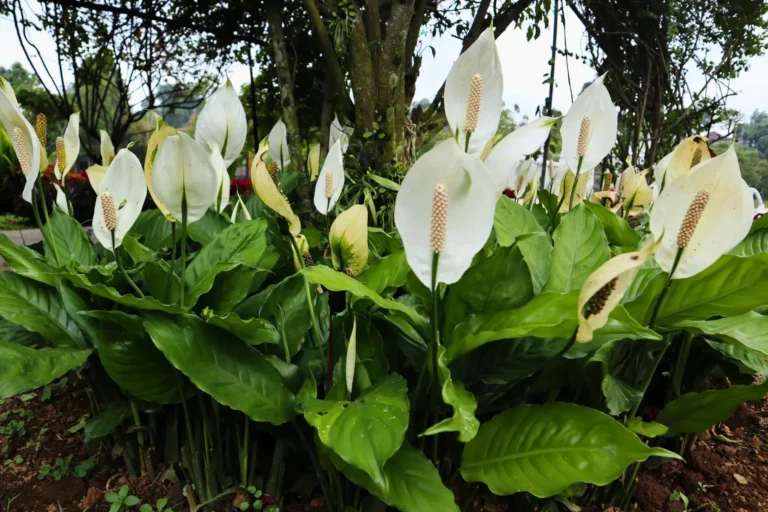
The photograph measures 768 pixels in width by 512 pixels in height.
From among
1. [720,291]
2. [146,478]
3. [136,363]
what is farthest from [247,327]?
[720,291]

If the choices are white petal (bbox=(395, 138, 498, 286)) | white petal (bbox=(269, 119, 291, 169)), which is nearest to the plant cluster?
white petal (bbox=(395, 138, 498, 286))

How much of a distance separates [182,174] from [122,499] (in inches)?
18.5

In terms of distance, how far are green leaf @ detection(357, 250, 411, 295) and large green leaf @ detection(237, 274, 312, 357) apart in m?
0.09

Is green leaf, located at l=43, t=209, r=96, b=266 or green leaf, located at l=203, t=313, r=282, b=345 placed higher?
green leaf, located at l=43, t=209, r=96, b=266

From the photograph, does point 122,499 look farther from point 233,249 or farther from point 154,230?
point 154,230

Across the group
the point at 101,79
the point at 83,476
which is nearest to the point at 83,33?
the point at 101,79

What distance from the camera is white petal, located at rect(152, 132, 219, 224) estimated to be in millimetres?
537

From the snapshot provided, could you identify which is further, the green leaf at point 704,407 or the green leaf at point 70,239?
the green leaf at point 70,239

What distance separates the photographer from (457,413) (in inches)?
16.4

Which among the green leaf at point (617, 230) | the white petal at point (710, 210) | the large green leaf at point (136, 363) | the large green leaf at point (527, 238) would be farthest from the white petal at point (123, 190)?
the green leaf at point (617, 230)

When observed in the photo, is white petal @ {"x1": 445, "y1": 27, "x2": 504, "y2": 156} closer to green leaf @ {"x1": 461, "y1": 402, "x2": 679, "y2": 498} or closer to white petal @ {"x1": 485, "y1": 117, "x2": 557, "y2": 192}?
white petal @ {"x1": 485, "y1": 117, "x2": 557, "y2": 192}

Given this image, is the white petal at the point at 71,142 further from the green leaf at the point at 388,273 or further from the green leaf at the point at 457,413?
the green leaf at the point at 457,413

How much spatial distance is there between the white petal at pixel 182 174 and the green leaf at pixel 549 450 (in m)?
0.41

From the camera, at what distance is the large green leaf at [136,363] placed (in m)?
0.62
